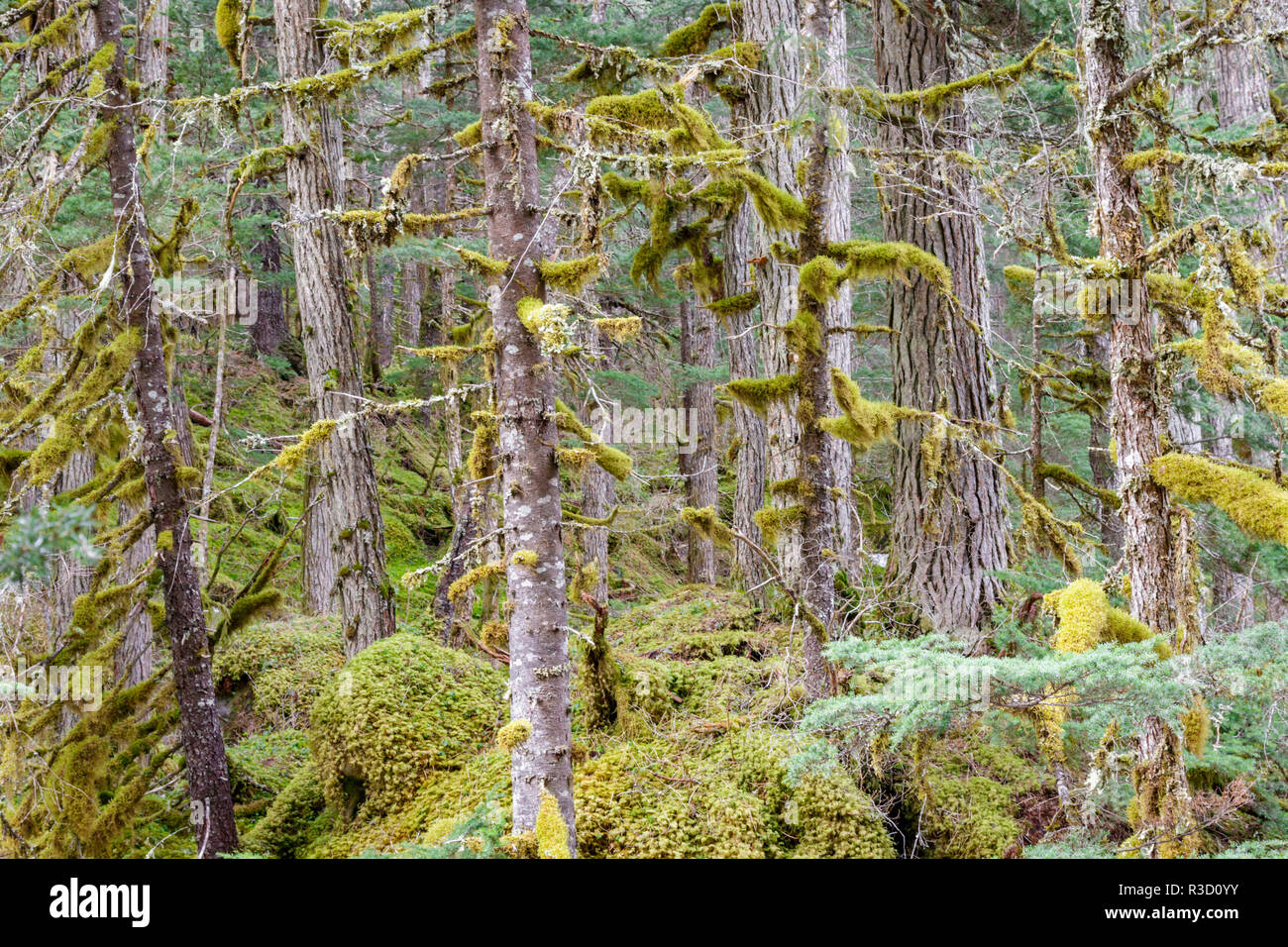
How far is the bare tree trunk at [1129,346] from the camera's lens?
4602 millimetres

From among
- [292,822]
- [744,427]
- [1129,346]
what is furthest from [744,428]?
[292,822]

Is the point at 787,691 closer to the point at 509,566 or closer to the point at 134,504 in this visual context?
the point at 509,566

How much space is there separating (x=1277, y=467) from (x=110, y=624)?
6941 millimetres

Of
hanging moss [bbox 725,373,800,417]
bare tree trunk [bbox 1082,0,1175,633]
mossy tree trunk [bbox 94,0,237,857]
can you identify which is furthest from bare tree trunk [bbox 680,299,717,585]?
bare tree trunk [bbox 1082,0,1175,633]

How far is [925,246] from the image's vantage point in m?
7.57

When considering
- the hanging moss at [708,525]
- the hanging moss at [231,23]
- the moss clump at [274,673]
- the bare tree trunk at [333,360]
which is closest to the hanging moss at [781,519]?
the hanging moss at [708,525]

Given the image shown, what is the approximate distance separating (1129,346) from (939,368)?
2802mm

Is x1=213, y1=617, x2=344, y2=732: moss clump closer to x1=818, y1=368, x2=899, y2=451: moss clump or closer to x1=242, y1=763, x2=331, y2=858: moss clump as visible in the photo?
x1=242, y1=763, x2=331, y2=858: moss clump

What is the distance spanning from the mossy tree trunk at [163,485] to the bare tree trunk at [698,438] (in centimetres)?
951

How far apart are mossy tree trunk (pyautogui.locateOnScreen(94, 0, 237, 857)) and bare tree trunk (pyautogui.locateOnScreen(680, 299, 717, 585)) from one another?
31.2ft

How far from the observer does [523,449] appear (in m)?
4.68

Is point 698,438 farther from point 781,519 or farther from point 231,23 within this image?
point 231,23

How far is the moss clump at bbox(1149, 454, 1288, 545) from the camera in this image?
3996 millimetres

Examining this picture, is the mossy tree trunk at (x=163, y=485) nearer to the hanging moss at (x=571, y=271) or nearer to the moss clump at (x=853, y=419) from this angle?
the hanging moss at (x=571, y=271)
